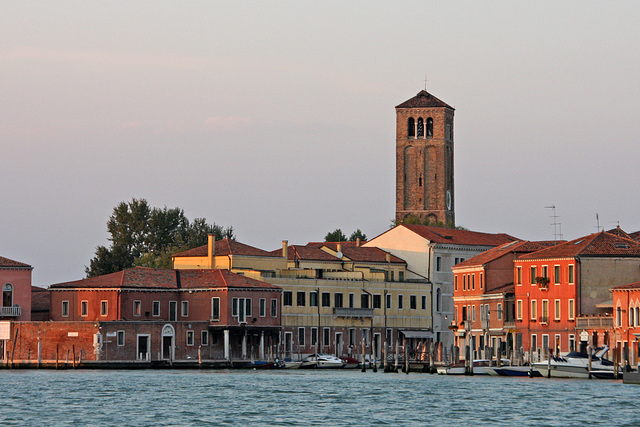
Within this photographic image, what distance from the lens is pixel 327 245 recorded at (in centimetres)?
12088

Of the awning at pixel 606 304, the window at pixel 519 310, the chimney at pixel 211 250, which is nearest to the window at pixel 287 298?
the chimney at pixel 211 250

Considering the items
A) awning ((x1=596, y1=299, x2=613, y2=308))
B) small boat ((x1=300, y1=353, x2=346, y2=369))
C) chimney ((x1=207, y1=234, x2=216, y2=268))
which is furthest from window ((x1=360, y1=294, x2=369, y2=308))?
awning ((x1=596, y1=299, x2=613, y2=308))

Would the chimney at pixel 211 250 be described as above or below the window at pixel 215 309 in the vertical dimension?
above

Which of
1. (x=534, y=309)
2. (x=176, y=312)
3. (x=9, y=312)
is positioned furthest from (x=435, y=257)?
(x=9, y=312)

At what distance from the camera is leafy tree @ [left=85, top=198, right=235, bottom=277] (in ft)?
454

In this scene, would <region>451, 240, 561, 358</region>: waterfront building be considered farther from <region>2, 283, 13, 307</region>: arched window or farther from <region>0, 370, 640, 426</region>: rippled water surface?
<region>2, 283, 13, 307</region>: arched window

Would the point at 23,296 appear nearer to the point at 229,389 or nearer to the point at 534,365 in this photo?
the point at 229,389

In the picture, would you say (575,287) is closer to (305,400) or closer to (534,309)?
(534,309)

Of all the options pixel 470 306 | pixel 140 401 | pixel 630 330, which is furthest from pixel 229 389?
pixel 470 306

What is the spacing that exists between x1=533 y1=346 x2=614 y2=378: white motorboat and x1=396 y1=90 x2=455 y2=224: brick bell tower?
71.5m

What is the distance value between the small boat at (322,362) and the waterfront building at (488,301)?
7.77 metres

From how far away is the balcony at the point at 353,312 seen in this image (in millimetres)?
109375

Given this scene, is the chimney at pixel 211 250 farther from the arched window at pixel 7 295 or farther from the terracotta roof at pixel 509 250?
the terracotta roof at pixel 509 250

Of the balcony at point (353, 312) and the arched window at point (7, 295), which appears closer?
the arched window at point (7, 295)
